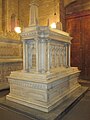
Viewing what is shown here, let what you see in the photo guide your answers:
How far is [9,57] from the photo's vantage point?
6.46m

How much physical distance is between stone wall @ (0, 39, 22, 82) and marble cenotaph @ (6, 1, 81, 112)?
7.02ft

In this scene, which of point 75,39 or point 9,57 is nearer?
point 9,57

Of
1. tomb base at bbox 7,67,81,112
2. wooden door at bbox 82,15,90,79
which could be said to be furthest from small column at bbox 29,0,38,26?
wooden door at bbox 82,15,90,79

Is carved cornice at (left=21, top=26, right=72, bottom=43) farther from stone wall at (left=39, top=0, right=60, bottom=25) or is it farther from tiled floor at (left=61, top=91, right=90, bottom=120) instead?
stone wall at (left=39, top=0, right=60, bottom=25)

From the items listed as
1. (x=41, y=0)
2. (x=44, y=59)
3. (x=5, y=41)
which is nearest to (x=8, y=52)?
(x=5, y=41)

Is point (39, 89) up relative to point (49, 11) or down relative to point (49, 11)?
down

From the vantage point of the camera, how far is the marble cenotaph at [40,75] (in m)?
3.36

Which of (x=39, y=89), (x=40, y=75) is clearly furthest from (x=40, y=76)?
(x=39, y=89)

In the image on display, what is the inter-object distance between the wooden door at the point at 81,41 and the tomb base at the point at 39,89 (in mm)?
3679

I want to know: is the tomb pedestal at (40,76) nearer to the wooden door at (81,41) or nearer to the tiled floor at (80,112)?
the tiled floor at (80,112)

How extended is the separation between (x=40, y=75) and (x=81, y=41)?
487 centimetres

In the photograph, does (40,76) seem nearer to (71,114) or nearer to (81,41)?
(71,114)

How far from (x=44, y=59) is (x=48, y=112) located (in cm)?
121

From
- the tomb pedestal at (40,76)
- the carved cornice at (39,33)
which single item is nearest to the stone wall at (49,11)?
the tomb pedestal at (40,76)
